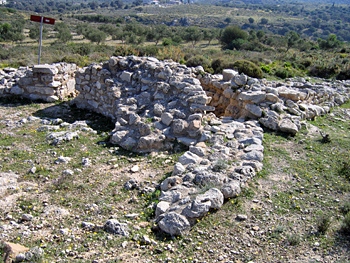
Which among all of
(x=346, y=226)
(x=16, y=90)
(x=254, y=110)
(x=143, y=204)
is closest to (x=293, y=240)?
(x=346, y=226)

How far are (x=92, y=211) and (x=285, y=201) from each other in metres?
3.55

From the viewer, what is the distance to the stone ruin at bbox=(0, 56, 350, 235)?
20.7 feet

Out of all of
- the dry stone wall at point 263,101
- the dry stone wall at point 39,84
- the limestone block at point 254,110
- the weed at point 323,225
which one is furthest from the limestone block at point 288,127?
the dry stone wall at point 39,84

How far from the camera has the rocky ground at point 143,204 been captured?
202 inches

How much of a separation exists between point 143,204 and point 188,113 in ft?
11.8

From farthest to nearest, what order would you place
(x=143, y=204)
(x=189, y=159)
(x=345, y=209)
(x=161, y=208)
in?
(x=189, y=159)
(x=143, y=204)
(x=345, y=209)
(x=161, y=208)

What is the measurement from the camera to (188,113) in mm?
9328

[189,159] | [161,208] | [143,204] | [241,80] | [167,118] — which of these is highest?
[241,80]

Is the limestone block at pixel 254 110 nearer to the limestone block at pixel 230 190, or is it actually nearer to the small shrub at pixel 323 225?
the limestone block at pixel 230 190

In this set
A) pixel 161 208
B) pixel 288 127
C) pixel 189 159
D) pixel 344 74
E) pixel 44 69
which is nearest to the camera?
pixel 161 208

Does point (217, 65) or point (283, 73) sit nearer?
point (217, 65)

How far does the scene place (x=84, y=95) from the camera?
11945mm

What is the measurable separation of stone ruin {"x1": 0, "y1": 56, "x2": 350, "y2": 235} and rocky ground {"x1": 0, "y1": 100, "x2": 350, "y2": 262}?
0.31 metres

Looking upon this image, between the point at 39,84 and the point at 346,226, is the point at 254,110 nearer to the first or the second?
the point at 346,226
